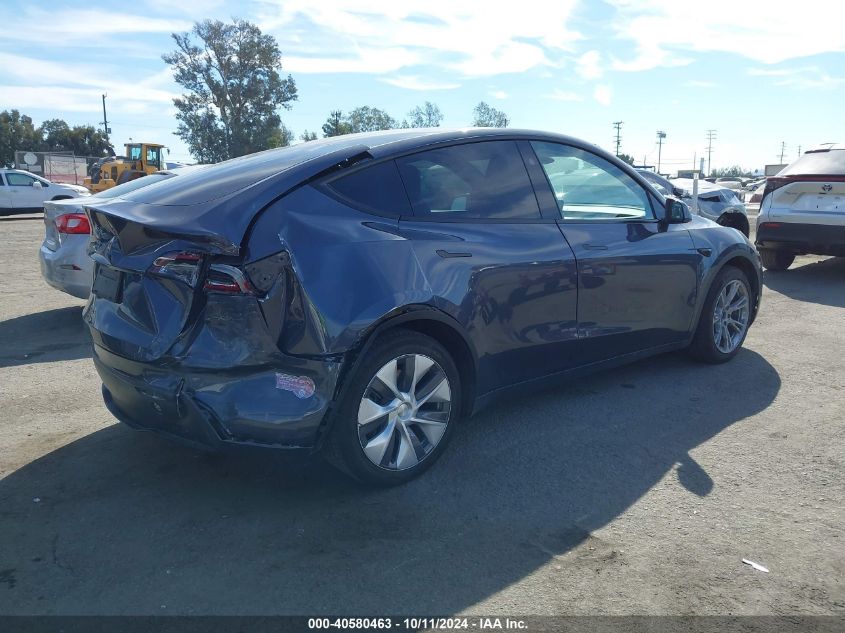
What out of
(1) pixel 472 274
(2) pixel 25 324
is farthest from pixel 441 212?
(2) pixel 25 324

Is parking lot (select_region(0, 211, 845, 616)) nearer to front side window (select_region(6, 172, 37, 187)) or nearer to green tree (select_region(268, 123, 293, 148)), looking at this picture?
front side window (select_region(6, 172, 37, 187))

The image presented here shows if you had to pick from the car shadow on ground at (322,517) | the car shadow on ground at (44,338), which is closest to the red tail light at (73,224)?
the car shadow on ground at (44,338)

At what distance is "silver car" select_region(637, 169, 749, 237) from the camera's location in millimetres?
11930

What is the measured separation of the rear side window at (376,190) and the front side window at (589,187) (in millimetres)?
1116

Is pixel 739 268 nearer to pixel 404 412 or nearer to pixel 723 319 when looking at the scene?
pixel 723 319

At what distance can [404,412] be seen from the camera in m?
3.56

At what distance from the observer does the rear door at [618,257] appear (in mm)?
4426

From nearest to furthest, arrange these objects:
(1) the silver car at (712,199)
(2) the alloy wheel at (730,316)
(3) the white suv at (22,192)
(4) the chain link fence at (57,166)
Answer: (2) the alloy wheel at (730,316) < (1) the silver car at (712,199) < (3) the white suv at (22,192) < (4) the chain link fence at (57,166)

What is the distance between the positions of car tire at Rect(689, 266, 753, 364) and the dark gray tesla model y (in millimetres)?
1060

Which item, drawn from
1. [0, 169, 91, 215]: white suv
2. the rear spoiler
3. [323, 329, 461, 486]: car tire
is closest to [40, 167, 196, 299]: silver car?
the rear spoiler

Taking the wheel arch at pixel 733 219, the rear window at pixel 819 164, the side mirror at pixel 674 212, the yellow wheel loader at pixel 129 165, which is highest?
the yellow wheel loader at pixel 129 165

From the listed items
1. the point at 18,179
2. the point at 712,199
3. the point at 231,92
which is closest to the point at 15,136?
the point at 231,92

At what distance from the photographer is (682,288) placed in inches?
201

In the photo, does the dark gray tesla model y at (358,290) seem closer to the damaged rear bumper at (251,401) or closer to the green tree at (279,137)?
the damaged rear bumper at (251,401)
